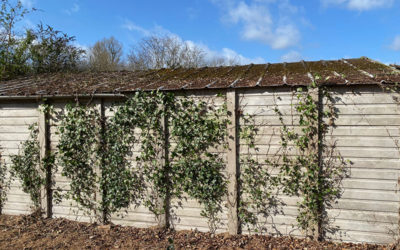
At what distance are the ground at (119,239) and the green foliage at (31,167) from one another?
645 millimetres

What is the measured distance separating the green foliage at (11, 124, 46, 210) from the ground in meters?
0.64

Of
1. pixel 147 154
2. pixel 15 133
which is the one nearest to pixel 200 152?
pixel 147 154

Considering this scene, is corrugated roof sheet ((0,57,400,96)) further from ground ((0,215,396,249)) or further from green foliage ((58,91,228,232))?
ground ((0,215,396,249))

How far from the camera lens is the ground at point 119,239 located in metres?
4.30

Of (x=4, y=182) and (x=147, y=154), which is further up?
(x=147, y=154)

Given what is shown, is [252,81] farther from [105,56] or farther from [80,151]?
[105,56]

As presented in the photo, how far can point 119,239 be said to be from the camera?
15.4ft

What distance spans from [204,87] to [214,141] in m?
0.96

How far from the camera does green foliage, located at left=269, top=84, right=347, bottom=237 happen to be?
416 centimetres

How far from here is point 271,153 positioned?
439 centimetres

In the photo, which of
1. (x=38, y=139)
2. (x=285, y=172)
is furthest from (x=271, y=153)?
(x=38, y=139)

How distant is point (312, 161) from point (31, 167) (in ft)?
18.3

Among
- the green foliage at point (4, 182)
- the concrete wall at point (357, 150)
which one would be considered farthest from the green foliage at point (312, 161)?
the green foliage at point (4, 182)

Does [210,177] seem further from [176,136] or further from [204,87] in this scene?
[204,87]
